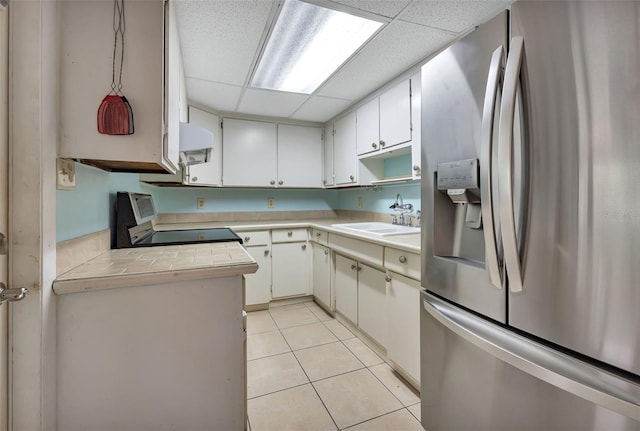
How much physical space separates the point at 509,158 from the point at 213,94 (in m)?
2.47

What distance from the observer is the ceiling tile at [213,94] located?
2297 mm

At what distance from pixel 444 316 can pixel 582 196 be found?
0.55 m

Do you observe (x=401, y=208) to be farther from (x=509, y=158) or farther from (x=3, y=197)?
(x=3, y=197)

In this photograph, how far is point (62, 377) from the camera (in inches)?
34.7

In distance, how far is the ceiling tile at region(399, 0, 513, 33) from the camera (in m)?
1.36

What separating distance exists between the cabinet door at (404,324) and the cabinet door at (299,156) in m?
1.88

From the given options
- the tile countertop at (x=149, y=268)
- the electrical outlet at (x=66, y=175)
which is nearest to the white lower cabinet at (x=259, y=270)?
the tile countertop at (x=149, y=268)

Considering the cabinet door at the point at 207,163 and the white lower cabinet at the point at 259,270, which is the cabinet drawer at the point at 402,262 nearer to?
the white lower cabinet at the point at 259,270

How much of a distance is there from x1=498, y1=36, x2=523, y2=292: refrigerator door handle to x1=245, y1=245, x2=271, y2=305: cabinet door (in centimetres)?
231

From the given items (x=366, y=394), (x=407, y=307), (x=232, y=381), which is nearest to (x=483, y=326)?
(x=407, y=307)

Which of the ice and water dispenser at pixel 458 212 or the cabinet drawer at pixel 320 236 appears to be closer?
the ice and water dispenser at pixel 458 212

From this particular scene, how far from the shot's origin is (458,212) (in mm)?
1020

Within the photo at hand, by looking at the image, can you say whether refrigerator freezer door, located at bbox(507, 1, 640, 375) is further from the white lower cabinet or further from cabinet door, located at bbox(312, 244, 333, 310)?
the white lower cabinet

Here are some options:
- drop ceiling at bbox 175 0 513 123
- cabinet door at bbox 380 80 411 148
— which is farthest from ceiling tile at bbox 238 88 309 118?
cabinet door at bbox 380 80 411 148
